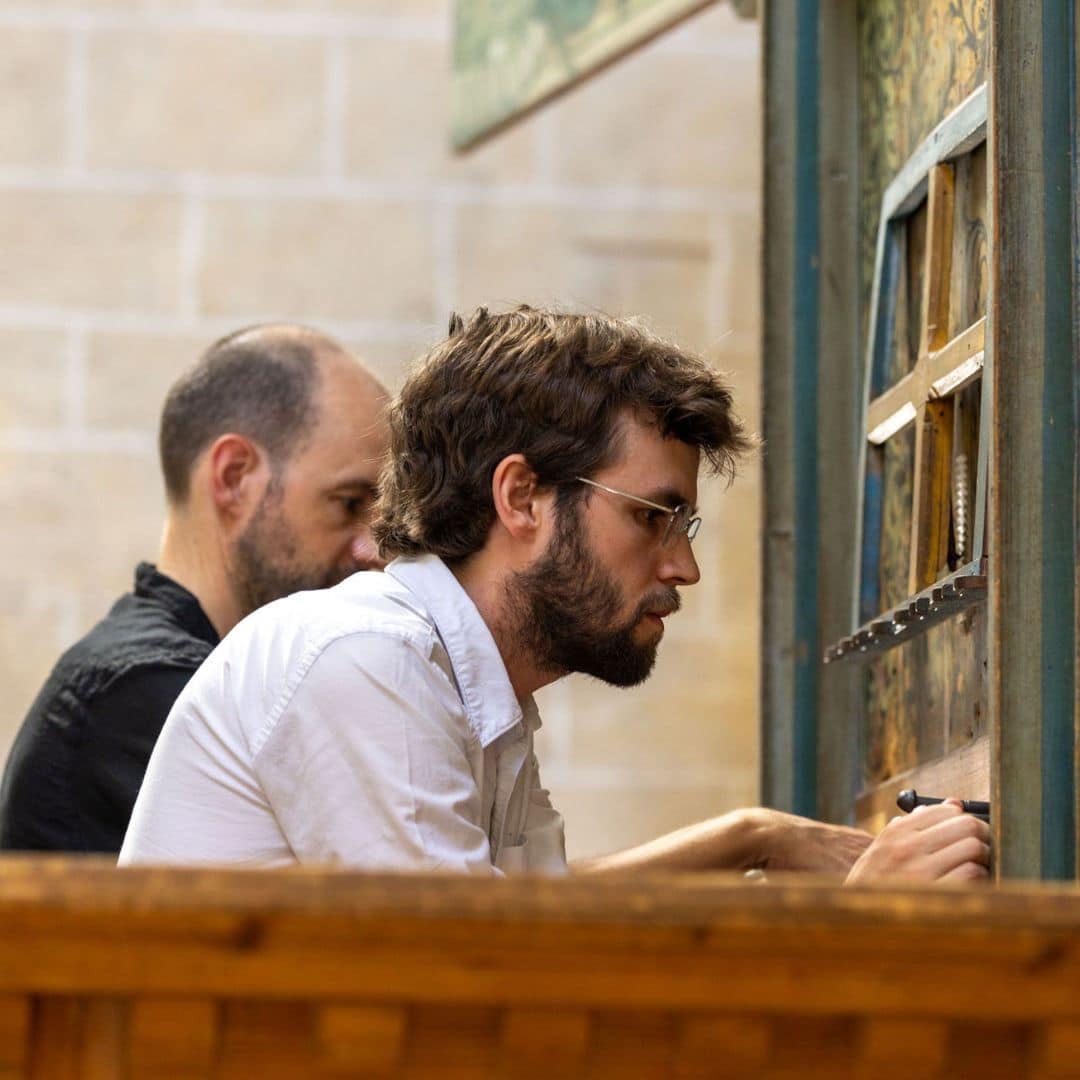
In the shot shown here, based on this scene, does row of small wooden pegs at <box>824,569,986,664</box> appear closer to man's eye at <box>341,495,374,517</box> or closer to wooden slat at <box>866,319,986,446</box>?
wooden slat at <box>866,319,986,446</box>

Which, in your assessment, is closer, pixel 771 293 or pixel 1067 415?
pixel 1067 415

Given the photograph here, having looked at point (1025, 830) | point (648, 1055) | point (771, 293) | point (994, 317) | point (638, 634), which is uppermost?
point (771, 293)

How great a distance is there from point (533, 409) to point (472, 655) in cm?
42

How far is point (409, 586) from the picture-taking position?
2.49m

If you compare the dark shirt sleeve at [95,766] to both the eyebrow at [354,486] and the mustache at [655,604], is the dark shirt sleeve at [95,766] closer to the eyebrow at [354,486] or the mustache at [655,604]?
the eyebrow at [354,486]

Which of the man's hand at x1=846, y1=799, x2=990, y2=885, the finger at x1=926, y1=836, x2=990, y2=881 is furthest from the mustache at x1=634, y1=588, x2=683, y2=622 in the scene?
the finger at x1=926, y1=836, x2=990, y2=881

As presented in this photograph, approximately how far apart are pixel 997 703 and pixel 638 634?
80cm

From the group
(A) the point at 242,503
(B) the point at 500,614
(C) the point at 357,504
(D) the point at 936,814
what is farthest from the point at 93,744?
(D) the point at 936,814

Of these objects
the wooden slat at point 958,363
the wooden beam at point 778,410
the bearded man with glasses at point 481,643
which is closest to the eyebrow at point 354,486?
the wooden beam at point 778,410

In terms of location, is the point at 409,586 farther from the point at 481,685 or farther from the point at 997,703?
the point at 997,703

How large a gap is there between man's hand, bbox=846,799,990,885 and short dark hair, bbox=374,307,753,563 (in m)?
0.70

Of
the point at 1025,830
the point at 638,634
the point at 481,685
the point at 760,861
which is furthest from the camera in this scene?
the point at 760,861

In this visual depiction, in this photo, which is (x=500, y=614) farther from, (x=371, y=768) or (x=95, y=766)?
(x=95, y=766)

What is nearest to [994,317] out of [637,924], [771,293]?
[637,924]
